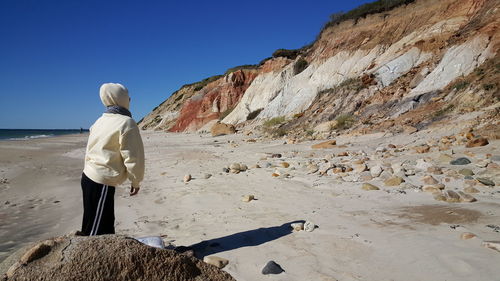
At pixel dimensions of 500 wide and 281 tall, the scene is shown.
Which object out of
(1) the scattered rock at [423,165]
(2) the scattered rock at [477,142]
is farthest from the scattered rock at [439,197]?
→ (2) the scattered rock at [477,142]

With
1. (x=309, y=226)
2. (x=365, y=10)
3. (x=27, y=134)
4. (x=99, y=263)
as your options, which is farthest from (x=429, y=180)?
(x=27, y=134)

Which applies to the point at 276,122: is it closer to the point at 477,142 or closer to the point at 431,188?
the point at 477,142

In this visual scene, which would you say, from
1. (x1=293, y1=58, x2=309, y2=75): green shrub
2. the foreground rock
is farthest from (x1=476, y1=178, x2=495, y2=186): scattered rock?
(x1=293, y1=58, x2=309, y2=75): green shrub

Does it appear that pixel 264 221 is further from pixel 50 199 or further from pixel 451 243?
pixel 50 199

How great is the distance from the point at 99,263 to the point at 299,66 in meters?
24.7

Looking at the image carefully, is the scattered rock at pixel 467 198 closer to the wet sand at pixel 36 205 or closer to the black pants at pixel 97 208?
the black pants at pixel 97 208

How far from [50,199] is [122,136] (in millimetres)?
4667

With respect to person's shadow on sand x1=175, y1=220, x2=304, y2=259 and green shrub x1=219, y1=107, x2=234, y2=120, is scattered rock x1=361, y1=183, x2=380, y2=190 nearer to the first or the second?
person's shadow on sand x1=175, y1=220, x2=304, y2=259

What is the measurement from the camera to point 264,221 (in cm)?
388

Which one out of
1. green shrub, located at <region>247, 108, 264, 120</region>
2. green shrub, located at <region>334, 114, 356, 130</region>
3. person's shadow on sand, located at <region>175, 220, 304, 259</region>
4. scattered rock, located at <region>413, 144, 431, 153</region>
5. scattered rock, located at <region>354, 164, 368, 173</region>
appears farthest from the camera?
green shrub, located at <region>247, 108, 264, 120</region>

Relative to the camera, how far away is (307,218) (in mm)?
3891

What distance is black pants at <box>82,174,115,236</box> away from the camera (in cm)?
258

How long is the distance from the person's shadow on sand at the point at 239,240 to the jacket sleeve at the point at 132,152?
3.08ft

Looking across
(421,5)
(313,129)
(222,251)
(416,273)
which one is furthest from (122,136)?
(421,5)
